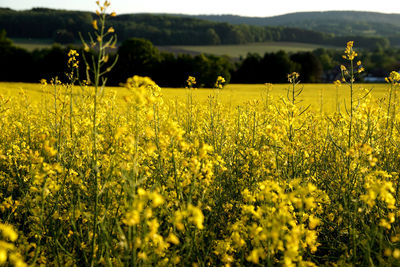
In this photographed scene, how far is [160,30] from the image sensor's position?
76.8 m

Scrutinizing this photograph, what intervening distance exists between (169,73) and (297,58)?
23013 millimetres

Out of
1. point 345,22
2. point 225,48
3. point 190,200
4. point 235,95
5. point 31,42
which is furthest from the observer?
point 345,22

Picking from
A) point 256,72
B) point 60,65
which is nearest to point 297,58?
point 256,72

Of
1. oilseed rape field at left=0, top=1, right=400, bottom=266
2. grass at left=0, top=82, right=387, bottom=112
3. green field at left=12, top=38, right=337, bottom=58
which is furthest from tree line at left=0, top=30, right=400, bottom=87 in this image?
oilseed rape field at left=0, top=1, right=400, bottom=266

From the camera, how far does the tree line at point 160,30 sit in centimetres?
5872

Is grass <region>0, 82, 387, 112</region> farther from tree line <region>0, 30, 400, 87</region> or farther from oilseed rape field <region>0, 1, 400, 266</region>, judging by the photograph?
tree line <region>0, 30, 400, 87</region>

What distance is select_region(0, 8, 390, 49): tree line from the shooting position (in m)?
58.7

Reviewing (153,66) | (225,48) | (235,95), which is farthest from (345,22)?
(235,95)

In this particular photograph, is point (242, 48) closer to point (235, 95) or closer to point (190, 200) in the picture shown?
point (235, 95)

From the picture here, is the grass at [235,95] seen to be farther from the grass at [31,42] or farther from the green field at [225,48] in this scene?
the green field at [225,48]

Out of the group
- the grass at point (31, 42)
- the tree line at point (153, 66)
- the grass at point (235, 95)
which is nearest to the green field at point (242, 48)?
the tree line at point (153, 66)

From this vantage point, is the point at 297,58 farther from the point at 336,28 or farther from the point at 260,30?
the point at 336,28

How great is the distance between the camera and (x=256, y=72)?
47875 millimetres

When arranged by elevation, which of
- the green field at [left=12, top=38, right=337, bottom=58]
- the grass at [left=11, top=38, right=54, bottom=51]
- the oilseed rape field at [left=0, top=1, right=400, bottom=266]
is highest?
the green field at [left=12, top=38, right=337, bottom=58]
